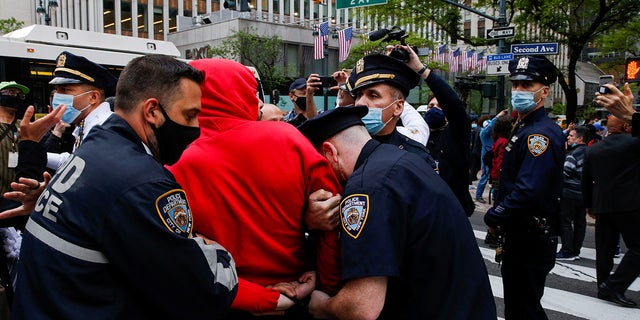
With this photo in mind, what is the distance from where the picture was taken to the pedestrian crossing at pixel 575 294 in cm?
576

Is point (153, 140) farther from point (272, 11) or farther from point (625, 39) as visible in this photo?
point (272, 11)

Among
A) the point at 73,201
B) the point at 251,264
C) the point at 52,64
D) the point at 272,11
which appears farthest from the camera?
the point at 272,11

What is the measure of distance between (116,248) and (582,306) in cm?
583

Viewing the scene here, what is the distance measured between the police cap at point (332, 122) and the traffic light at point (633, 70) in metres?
8.60

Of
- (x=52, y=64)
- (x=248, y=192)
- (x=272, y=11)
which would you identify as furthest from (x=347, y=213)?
(x=272, y=11)

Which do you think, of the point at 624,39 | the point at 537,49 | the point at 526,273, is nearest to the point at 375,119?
the point at 526,273

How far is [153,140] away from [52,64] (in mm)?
11030

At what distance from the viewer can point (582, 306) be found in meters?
6.02

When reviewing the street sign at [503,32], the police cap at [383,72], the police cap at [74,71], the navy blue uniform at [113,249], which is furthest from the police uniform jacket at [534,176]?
the street sign at [503,32]

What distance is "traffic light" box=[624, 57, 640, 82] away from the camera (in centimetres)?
911

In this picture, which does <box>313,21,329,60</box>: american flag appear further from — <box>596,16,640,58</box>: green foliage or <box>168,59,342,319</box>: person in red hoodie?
<box>168,59,342,319</box>: person in red hoodie

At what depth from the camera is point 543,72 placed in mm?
4613

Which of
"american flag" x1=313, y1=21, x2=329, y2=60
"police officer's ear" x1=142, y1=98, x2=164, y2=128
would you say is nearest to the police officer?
"police officer's ear" x1=142, y1=98, x2=164, y2=128

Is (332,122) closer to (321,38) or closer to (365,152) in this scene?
(365,152)
